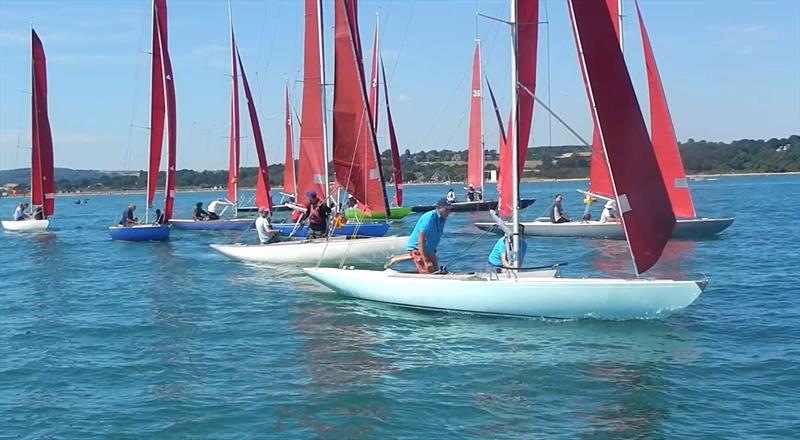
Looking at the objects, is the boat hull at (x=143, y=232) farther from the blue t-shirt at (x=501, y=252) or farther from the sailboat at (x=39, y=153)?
the blue t-shirt at (x=501, y=252)

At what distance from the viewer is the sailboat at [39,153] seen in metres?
42.6

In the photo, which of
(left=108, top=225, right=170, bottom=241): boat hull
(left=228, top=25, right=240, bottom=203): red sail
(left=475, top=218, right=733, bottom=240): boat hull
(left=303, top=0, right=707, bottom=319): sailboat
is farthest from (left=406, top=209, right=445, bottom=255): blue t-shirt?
(left=228, top=25, right=240, bottom=203): red sail

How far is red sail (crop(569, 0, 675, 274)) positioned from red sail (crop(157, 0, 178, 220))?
25.8 m

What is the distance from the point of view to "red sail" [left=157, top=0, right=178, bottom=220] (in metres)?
36.5

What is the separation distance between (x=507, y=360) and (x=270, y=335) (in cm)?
431

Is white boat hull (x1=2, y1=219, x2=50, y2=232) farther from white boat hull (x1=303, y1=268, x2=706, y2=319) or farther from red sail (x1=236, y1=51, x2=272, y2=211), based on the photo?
white boat hull (x1=303, y1=268, x2=706, y2=319)

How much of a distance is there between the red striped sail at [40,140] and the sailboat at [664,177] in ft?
82.0

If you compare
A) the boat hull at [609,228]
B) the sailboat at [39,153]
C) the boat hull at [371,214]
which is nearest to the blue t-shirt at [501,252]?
the boat hull at [371,214]

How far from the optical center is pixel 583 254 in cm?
2528

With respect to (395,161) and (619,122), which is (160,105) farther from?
(619,122)

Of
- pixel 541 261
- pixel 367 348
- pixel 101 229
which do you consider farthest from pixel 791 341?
pixel 101 229

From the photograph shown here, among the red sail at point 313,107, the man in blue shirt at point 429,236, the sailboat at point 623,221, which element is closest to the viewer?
the sailboat at point 623,221

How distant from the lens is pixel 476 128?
49.0m

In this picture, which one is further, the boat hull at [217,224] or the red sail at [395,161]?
the red sail at [395,161]
